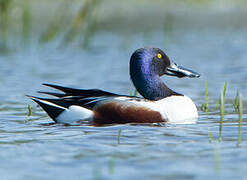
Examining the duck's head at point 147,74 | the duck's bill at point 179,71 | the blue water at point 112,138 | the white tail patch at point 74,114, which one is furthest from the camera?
the duck's bill at point 179,71

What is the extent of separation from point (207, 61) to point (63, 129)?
741cm

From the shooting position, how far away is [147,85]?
7.50 m

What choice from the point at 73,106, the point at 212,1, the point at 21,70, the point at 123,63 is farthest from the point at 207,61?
the point at 212,1

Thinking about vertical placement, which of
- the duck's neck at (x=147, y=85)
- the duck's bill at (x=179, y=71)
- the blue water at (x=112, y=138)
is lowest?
the blue water at (x=112, y=138)

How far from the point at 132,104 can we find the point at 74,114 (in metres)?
0.69

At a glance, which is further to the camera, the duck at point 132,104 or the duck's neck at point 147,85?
the duck's neck at point 147,85

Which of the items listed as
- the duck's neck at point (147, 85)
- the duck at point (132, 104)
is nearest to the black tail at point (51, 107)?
the duck at point (132, 104)

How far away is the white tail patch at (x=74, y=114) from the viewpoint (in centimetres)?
702

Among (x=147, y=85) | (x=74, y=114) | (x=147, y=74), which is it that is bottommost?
(x=74, y=114)

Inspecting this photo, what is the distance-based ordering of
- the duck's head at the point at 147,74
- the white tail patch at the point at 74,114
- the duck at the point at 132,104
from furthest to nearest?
the duck's head at the point at 147,74 < the white tail patch at the point at 74,114 < the duck at the point at 132,104

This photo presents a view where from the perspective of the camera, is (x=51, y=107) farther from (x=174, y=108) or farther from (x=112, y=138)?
(x=174, y=108)

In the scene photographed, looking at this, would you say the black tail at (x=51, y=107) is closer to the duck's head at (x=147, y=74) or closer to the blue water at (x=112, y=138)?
the blue water at (x=112, y=138)

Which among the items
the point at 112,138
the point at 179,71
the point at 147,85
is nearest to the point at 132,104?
the point at 147,85

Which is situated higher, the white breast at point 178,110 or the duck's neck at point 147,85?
the duck's neck at point 147,85
